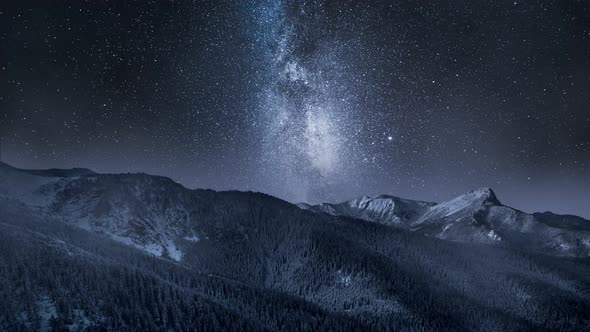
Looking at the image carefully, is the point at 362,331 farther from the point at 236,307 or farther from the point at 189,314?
the point at 189,314

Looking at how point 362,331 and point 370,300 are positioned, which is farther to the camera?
point 370,300

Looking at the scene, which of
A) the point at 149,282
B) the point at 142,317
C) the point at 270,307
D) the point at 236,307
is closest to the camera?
the point at 142,317

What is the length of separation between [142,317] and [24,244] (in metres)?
48.6

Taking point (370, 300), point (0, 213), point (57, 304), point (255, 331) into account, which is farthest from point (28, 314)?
point (370, 300)

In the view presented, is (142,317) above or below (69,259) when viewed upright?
below

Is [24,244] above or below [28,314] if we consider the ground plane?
above

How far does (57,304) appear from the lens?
313 feet

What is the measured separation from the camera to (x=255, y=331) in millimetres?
127812

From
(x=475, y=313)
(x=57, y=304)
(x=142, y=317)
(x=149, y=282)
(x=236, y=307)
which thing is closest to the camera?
(x=57, y=304)

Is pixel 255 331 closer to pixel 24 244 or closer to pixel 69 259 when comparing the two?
pixel 69 259

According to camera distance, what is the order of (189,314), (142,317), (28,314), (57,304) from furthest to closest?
1. (189,314)
2. (142,317)
3. (57,304)
4. (28,314)

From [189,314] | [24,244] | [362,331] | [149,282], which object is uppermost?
[24,244]

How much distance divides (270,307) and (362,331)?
40048 mm

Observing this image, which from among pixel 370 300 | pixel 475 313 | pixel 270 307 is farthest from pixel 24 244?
pixel 475 313
